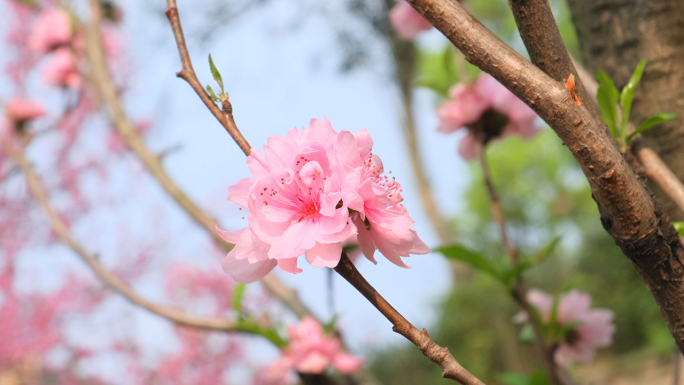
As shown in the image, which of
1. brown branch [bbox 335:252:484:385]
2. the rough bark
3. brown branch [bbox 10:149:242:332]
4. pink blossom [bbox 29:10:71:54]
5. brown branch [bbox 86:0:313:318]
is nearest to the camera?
brown branch [bbox 335:252:484:385]

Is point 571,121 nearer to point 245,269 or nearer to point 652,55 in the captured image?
point 245,269

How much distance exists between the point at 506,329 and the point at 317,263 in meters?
5.60

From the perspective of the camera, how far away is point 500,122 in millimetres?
980

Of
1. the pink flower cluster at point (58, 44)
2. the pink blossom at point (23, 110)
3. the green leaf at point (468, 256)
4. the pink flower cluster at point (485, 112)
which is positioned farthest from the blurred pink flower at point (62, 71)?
the green leaf at point (468, 256)

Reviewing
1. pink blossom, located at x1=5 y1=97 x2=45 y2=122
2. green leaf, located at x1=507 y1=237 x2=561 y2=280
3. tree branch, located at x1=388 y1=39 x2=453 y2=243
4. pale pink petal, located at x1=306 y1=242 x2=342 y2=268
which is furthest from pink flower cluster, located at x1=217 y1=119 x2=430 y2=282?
tree branch, located at x1=388 y1=39 x2=453 y2=243

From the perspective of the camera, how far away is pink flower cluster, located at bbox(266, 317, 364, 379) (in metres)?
0.95

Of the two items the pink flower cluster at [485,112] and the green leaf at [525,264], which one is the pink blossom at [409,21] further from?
the green leaf at [525,264]

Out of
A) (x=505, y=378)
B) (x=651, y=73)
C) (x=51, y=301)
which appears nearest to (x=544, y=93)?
(x=651, y=73)

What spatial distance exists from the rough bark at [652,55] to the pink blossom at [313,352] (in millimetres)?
710

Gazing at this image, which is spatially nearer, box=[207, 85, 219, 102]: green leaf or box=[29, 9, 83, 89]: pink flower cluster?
box=[207, 85, 219, 102]: green leaf

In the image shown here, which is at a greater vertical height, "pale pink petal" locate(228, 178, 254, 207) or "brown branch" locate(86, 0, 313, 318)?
"brown branch" locate(86, 0, 313, 318)

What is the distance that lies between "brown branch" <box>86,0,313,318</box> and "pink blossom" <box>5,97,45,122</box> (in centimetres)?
72

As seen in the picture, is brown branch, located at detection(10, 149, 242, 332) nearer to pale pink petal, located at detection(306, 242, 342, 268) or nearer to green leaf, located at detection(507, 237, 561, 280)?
green leaf, located at detection(507, 237, 561, 280)

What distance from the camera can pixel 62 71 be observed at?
1954 millimetres
